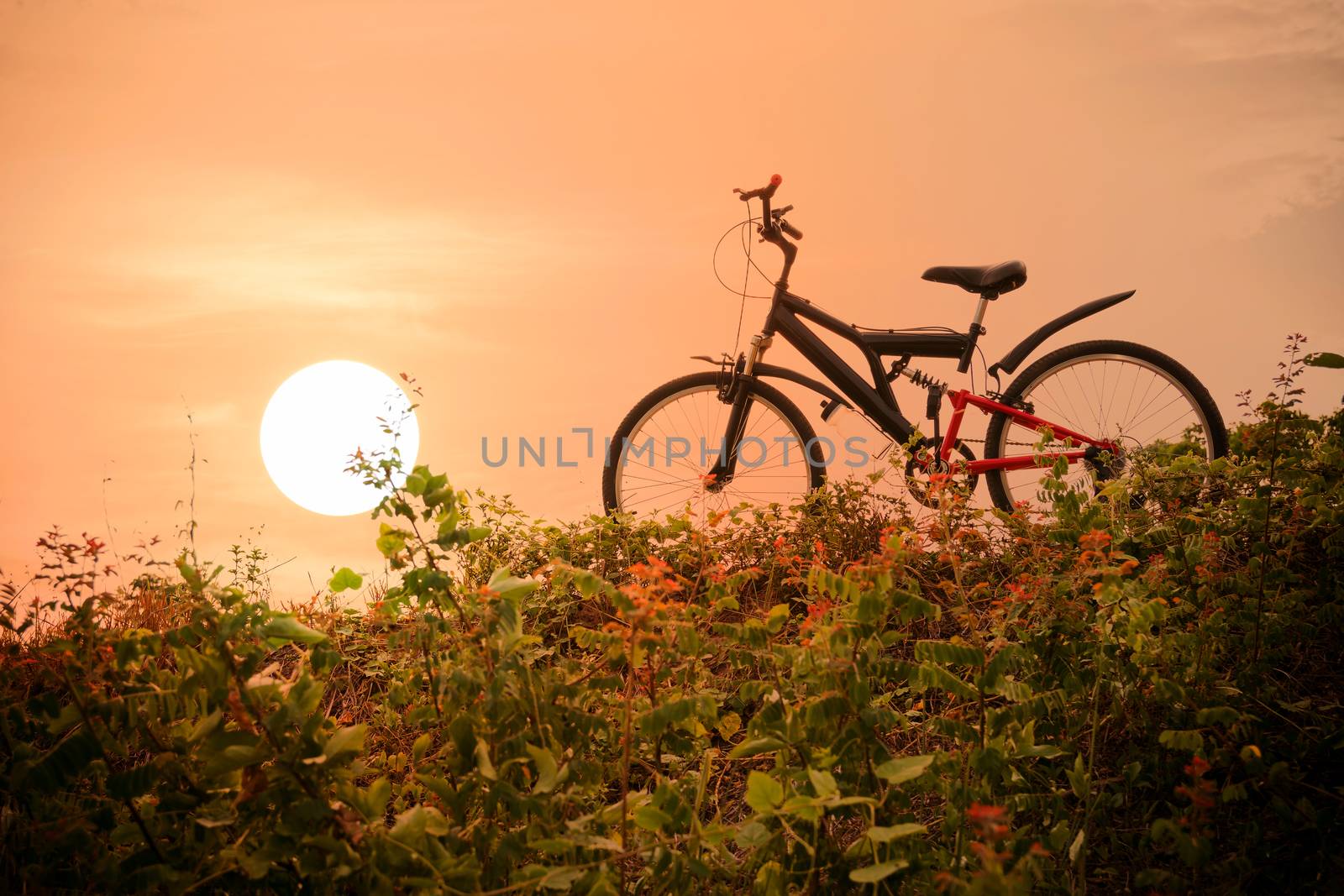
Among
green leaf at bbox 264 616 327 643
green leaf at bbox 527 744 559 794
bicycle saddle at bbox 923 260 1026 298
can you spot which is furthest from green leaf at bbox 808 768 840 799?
bicycle saddle at bbox 923 260 1026 298

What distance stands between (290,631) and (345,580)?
182mm

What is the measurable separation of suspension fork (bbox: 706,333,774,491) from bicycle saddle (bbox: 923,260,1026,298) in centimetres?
114

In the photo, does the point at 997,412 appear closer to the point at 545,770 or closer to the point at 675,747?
the point at 675,747

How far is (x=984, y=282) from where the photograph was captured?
5543 mm

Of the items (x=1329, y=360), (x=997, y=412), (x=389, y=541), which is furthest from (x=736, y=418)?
(x=389, y=541)

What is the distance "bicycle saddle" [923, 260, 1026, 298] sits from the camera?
552 cm

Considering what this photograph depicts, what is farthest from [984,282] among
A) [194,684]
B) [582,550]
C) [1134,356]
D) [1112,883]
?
[194,684]

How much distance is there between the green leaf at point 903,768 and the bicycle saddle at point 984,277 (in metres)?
4.39

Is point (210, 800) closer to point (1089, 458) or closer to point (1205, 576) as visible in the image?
point (1205, 576)

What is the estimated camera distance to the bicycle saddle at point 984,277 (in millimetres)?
5516

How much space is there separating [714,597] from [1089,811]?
3.78 feet

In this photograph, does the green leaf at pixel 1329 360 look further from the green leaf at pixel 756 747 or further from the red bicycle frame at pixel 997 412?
the red bicycle frame at pixel 997 412

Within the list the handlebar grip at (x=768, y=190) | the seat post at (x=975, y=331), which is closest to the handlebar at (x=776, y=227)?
the handlebar grip at (x=768, y=190)

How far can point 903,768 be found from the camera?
169cm
